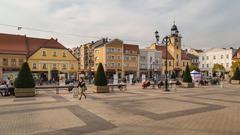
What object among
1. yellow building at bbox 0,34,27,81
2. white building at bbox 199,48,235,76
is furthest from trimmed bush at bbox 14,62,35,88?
white building at bbox 199,48,235,76

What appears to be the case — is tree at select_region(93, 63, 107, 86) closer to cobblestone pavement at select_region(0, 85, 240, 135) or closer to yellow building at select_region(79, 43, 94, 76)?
cobblestone pavement at select_region(0, 85, 240, 135)

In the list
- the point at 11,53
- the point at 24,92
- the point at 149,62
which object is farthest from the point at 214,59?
the point at 24,92

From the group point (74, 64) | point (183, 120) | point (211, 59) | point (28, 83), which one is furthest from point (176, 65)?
point (183, 120)

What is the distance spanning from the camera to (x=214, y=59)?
279ft

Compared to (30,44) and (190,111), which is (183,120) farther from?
(30,44)

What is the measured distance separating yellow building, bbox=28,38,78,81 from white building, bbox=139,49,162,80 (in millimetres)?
23351

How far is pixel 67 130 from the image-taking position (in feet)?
27.3

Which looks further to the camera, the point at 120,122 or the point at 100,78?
the point at 100,78

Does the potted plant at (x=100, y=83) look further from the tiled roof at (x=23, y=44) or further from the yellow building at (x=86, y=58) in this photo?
the yellow building at (x=86, y=58)

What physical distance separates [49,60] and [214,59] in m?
59.1

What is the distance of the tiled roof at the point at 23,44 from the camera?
52.2 meters

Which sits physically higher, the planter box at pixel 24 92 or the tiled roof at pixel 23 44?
the tiled roof at pixel 23 44

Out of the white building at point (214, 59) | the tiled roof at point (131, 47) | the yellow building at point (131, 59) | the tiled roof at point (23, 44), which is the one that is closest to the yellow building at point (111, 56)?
the yellow building at point (131, 59)

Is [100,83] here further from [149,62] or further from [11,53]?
[149,62]
